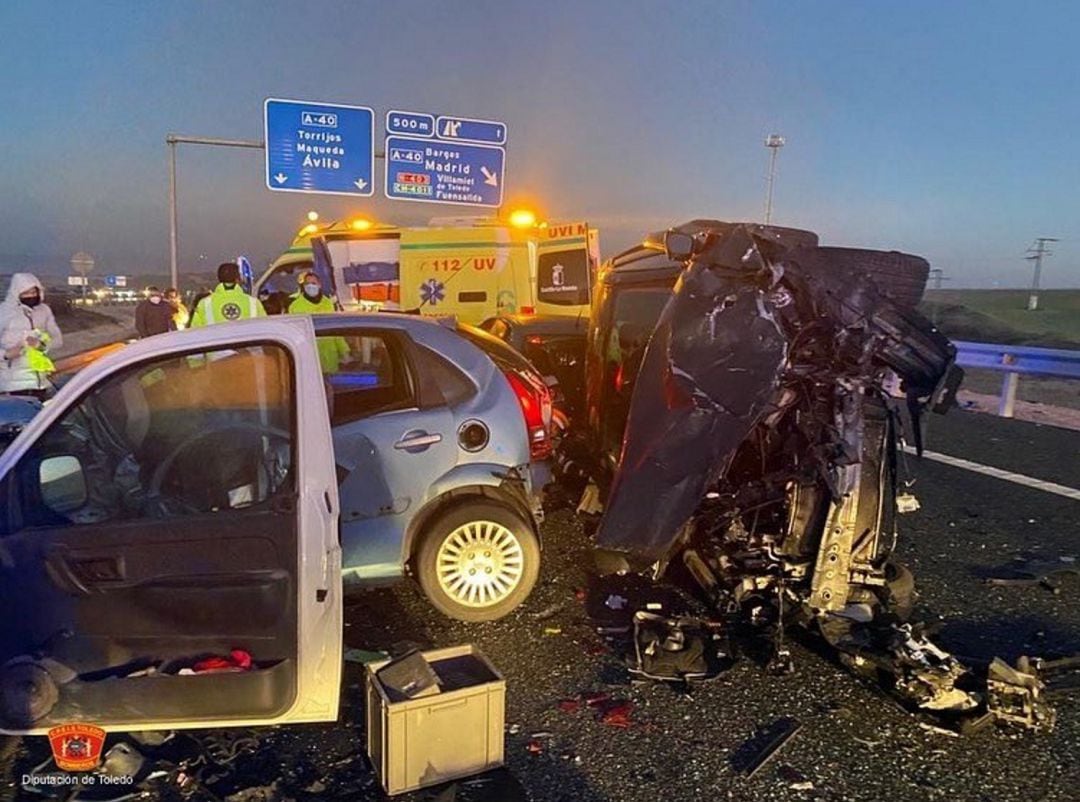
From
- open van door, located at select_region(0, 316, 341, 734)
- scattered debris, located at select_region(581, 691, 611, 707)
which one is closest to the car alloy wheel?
scattered debris, located at select_region(581, 691, 611, 707)

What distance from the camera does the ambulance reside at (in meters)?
12.4

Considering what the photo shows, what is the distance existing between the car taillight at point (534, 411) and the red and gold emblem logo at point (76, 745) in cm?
250

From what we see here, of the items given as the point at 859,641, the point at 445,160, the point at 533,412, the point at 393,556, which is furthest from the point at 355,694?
the point at 445,160

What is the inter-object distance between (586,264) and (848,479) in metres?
8.81

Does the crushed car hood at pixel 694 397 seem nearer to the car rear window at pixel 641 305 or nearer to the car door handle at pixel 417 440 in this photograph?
the car door handle at pixel 417 440

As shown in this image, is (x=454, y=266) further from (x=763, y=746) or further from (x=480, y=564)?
(x=763, y=746)

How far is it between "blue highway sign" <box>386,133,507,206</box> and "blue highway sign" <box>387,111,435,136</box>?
142 mm

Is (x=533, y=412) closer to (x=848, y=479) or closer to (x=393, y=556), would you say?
(x=393, y=556)

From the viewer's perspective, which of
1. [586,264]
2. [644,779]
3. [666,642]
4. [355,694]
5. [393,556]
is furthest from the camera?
[586,264]

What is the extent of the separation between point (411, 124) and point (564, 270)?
7.52 meters

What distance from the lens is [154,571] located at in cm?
286

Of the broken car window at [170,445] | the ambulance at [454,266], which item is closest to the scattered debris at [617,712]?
the broken car window at [170,445]

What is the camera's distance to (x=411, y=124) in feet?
58.6

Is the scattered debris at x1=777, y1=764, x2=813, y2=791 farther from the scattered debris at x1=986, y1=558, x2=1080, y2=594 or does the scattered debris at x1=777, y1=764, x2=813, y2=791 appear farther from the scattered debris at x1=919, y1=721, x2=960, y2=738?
the scattered debris at x1=986, y1=558, x2=1080, y2=594
